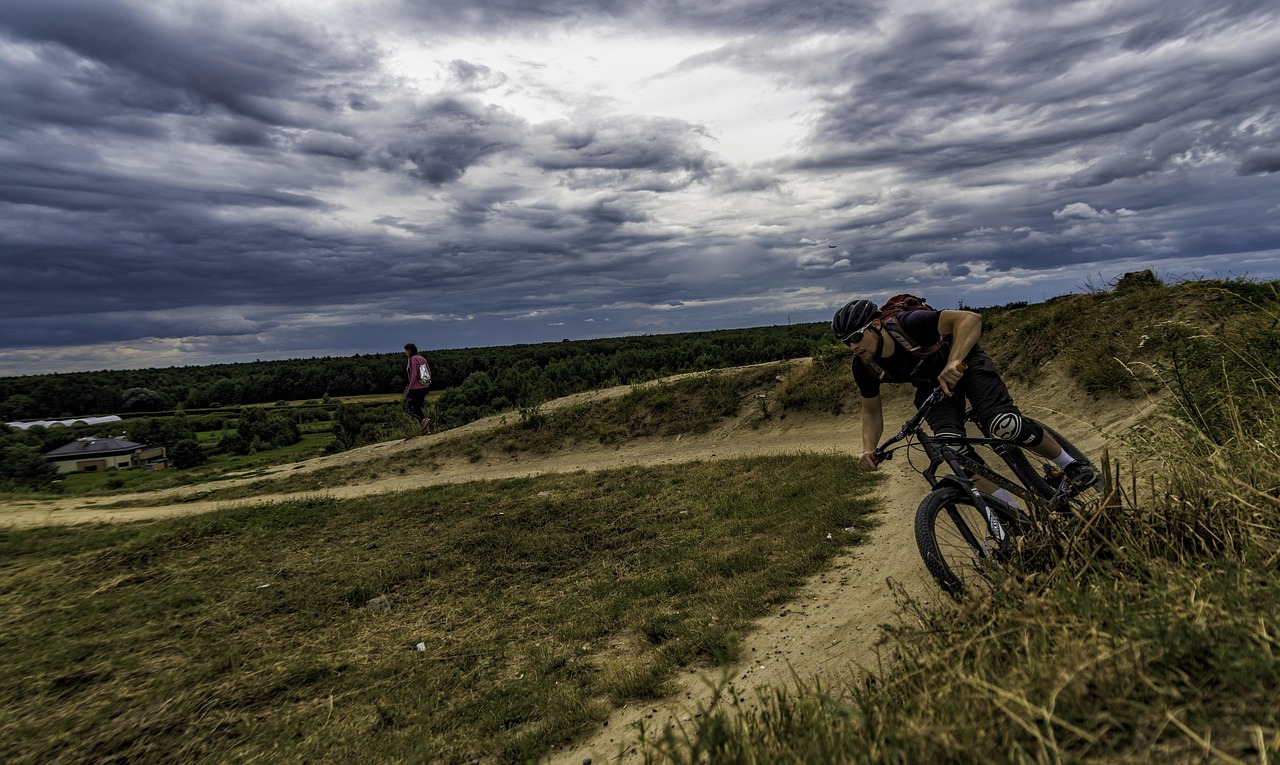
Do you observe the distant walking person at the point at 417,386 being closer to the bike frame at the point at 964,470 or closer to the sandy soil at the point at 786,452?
the sandy soil at the point at 786,452

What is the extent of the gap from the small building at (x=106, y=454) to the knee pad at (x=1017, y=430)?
53666 millimetres

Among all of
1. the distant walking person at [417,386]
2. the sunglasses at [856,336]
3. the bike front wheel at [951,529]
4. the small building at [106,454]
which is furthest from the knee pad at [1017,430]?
the small building at [106,454]

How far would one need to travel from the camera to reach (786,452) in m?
13.4

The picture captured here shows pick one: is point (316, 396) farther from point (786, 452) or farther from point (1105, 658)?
point (1105, 658)

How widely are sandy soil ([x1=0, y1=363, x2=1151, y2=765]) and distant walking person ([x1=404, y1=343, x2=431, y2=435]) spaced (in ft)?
4.78

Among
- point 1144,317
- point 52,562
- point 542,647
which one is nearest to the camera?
point 542,647

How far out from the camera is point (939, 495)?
438 centimetres

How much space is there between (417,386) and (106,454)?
41.9 meters

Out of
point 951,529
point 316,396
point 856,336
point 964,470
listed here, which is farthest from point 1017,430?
point 316,396

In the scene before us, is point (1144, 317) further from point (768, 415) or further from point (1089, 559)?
point (1089, 559)

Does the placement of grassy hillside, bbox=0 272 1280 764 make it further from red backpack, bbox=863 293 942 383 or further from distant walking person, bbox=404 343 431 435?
distant walking person, bbox=404 343 431 435

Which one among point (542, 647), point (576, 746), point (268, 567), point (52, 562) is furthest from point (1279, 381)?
point (52, 562)

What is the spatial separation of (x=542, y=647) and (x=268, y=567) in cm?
568

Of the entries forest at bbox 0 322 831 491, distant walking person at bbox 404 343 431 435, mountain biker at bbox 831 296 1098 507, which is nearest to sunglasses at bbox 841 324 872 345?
mountain biker at bbox 831 296 1098 507
